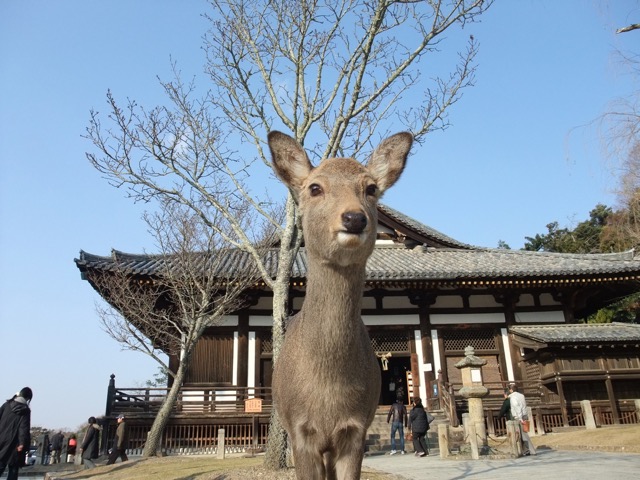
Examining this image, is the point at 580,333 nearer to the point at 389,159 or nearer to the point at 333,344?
the point at 389,159

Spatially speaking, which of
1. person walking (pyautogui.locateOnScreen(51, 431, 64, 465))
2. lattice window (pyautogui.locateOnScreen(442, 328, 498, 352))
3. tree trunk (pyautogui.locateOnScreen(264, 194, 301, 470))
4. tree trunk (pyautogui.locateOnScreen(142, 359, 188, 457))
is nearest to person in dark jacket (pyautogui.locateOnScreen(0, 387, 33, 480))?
tree trunk (pyautogui.locateOnScreen(264, 194, 301, 470))

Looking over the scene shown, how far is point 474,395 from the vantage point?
42.1 ft

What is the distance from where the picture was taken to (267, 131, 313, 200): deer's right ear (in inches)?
152

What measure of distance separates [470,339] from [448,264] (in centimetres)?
310

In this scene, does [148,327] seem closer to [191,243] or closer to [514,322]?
[191,243]

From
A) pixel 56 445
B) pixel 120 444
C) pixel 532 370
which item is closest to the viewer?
pixel 120 444

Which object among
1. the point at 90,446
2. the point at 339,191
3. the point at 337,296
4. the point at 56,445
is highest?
the point at 339,191

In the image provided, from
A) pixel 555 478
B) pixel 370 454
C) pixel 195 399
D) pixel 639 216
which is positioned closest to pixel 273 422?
pixel 555 478

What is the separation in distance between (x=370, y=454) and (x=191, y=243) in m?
8.42

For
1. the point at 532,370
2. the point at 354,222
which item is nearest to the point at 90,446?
the point at 354,222

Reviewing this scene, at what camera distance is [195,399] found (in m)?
17.1

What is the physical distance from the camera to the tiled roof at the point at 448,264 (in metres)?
16.9

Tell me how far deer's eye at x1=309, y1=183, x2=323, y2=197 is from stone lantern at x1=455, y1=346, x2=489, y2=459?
10.2 meters

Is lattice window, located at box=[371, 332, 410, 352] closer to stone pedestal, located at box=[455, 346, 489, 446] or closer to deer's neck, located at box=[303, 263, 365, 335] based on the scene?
stone pedestal, located at box=[455, 346, 489, 446]
